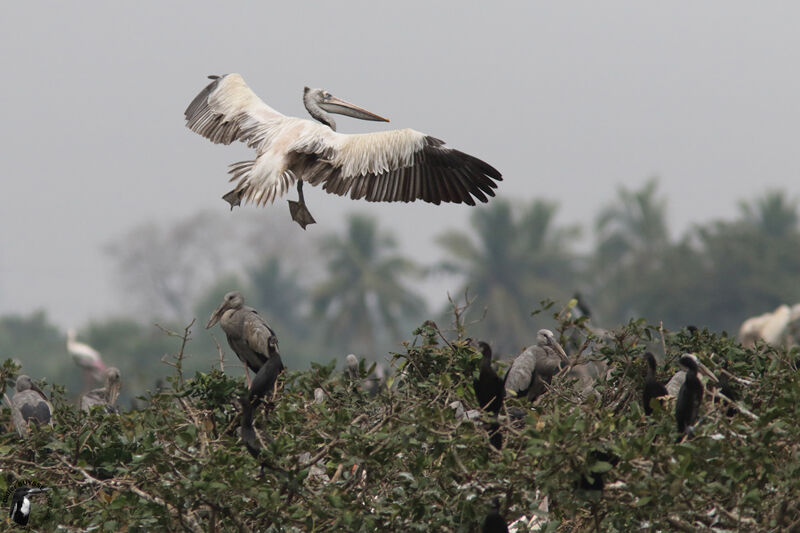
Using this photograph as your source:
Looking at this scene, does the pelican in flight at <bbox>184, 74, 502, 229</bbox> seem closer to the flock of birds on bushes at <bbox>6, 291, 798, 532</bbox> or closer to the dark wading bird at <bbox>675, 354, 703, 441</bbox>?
the flock of birds on bushes at <bbox>6, 291, 798, 532</bbox>

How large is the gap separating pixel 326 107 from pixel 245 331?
238 centimetres

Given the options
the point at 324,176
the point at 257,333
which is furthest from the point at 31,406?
the point at 324,176

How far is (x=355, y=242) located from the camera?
6438 cm

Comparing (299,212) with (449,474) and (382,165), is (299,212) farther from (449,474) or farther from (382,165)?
(449,474)

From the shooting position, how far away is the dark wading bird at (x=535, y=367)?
7.20 metres

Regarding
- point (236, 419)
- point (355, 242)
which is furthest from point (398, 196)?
point (355, 242)

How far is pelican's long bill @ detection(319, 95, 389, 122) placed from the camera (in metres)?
7.89

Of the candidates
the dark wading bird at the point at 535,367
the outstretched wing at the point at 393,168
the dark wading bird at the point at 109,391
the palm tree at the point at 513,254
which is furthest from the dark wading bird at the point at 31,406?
the palm tree at the point at 513,254

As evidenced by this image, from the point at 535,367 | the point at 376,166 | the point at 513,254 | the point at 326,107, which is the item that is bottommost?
the point at 535,367

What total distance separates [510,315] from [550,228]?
23.7ft

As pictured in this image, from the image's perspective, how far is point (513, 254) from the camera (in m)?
59.2

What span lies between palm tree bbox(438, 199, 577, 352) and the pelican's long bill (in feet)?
162

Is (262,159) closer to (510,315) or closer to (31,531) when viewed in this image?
(31,531)

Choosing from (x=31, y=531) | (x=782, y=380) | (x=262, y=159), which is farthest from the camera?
(x=262, y=159)
